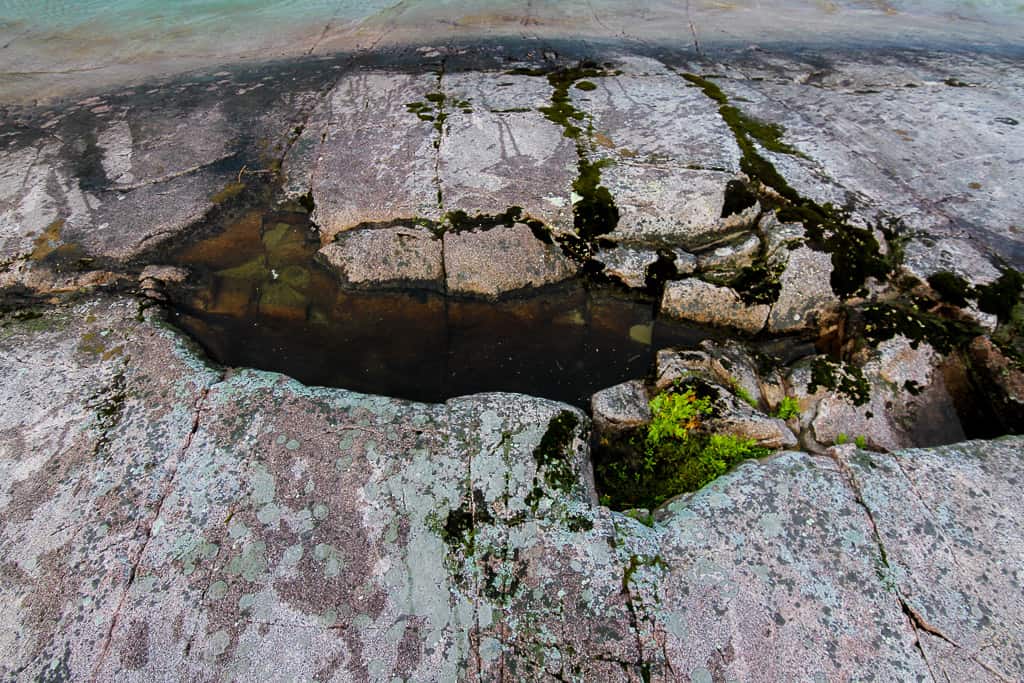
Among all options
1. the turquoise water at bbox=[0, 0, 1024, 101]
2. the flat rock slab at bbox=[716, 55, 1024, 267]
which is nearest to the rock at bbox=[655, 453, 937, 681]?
the flat rock slab at bbox=[716, 55, 1024, 267]

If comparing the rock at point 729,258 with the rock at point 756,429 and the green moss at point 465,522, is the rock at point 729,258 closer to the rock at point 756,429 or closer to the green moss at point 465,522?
the rock at point 756,429

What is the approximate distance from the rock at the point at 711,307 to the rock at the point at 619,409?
2.47ft

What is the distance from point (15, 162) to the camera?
14.8 feet

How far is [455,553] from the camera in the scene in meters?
2.21

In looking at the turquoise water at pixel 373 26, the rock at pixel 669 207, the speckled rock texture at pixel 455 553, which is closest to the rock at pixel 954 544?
the speckled rock texture at pixel 455 553

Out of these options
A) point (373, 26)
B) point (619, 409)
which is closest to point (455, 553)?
point (619, 409)

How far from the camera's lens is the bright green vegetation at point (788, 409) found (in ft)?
9.74

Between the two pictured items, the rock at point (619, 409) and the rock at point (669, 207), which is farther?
the rock at point (669, 207)

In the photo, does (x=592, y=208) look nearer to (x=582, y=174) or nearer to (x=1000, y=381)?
(x=582, y=174)

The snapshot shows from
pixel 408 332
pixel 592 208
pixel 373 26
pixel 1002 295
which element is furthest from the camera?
pixel 373 26

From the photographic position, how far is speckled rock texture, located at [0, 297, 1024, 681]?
6.45 ft

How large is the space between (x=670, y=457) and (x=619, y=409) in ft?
1.15

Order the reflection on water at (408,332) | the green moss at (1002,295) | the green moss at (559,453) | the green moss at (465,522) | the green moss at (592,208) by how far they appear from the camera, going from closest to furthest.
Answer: the green moss at (465,522), the green moss at (559,453), the green moss at (1002,295), the reflection on water at (408,332), the green moss at (592,208)

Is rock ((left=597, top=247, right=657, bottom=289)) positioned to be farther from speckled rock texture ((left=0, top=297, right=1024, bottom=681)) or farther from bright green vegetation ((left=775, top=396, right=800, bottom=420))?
speckled rock texture ((left=0, top=297, right=1024, bottom=681))
